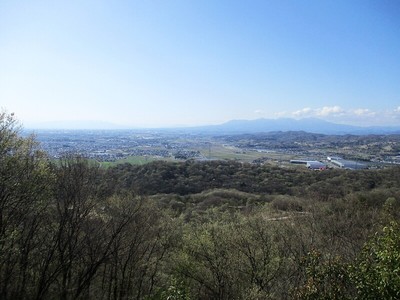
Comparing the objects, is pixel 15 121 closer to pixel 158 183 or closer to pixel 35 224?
pixel 35 224

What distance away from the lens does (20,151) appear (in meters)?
15.0

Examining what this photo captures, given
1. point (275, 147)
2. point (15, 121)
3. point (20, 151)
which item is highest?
point (15, 121)

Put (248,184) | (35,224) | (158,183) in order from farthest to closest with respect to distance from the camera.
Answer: (248,184), (158,183), (35,224)

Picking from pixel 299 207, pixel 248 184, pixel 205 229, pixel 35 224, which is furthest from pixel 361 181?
pixel 35 224

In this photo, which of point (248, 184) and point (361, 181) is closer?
point (361, 181)

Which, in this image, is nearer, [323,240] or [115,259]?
[115,259]

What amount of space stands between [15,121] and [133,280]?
38.4ft

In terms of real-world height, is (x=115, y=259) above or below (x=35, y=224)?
below

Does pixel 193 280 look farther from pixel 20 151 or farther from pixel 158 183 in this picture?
pixel 158 183

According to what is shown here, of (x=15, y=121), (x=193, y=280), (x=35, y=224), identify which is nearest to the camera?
(x=15, y=121)

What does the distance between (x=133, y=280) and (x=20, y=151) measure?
10.6 meters

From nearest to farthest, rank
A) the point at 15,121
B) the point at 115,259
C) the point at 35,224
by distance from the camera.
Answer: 1. the point at 15,121
2. the point at 35,224
3. the point at 115,259

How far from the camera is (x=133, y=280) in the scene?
68.3 feet

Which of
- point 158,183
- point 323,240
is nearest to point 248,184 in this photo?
point 158,183
